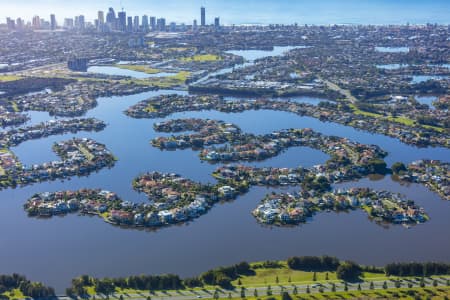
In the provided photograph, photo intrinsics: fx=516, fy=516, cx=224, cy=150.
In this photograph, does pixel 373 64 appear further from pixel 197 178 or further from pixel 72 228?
pixel 72 228

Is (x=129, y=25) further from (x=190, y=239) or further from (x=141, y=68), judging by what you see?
(x=190, y=239)

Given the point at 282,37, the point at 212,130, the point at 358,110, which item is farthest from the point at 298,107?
the point at 282,37

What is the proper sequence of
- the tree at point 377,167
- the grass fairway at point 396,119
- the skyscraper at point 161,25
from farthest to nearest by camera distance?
the skyscraper at point 161,25 < the grass fairway at point 396,119 < the tree at point 377,167

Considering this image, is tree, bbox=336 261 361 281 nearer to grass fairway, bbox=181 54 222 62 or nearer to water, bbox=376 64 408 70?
water, bbox=376 64 408 70

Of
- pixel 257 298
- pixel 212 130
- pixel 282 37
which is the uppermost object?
pixel 282 37

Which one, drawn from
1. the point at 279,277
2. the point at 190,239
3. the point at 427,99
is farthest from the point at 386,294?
the point at 427,99

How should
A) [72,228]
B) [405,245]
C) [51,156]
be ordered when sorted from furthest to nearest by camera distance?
[51,156], [72,228], [405,245]

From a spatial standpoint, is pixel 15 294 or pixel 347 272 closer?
pixel 15 294

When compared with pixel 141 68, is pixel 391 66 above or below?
above

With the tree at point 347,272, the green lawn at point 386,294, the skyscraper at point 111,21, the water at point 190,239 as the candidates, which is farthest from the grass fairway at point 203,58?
A: the green lawn at point 386,294

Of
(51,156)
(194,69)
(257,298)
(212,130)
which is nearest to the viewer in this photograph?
(257,298)

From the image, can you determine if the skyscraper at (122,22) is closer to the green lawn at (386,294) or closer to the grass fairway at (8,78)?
the grass fairway at (8,78)
